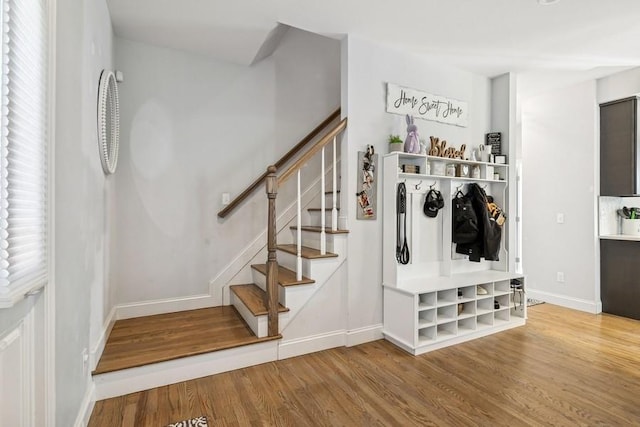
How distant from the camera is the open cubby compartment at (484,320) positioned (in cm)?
316

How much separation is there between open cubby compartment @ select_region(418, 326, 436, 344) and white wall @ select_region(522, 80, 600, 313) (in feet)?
7.84

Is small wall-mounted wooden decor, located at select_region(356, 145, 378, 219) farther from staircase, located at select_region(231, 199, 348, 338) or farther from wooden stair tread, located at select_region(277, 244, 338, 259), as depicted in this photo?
wooden stair tread, located at select_region(277, 244, 338, 259)

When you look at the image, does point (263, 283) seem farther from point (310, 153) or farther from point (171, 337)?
point (310, 153)

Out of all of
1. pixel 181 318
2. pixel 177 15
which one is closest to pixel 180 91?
pixel 177 15

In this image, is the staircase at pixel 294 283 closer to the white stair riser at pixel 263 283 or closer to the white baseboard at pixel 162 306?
the white stair riser at pixel 263 283

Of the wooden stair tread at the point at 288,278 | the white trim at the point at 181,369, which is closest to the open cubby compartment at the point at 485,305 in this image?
the wooden stair tread at the point at 288,278

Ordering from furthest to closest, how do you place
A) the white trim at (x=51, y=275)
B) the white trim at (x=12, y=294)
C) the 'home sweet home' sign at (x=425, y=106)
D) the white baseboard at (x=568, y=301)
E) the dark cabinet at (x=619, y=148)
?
1. the white baseboard at (x=568, y=301)
2. the dark cabinet at (x=619, y=148)
3. the 'home sweet home' sign at (x=425, y=106)
4. the white trim at (x=51, y=275)
5. the white trim at (x=12, y=294)

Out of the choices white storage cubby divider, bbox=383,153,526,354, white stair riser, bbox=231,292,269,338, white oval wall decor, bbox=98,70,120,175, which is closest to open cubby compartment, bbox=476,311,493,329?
white storage cubby divider, bbox=383,153,526,354

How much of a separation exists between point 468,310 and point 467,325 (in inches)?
5.5

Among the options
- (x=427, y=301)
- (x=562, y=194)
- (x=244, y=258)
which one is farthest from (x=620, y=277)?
(x=244, y=258)

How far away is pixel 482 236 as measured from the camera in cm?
334

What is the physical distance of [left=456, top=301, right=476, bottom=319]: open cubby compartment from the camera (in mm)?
3016

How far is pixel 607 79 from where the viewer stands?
3.78m

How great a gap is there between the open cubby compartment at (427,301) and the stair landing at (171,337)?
4.07ft
